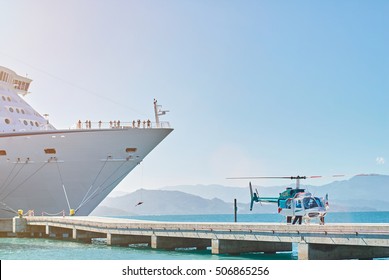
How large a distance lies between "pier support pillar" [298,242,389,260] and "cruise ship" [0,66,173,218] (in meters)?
16.8

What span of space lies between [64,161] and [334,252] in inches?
740

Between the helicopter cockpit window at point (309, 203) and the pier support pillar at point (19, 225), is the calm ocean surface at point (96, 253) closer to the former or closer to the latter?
the helicopter cockpit window at point (309, 203)

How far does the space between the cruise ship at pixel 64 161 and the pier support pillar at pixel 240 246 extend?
12.5m

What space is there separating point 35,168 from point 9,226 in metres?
4.71

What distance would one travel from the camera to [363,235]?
22.2 meters

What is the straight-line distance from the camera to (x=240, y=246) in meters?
27.8

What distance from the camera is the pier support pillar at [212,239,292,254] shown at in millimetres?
27547

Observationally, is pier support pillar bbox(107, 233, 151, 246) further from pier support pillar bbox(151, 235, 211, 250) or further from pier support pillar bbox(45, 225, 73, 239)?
pier support pillar bbox(45, 225, 73, 239)

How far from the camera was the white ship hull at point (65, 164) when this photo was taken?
3750 centimetres

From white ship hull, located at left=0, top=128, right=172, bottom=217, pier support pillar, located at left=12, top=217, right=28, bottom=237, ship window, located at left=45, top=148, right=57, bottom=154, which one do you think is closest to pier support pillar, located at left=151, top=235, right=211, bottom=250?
white ship hull, located at left=0, top=128, right=172, bottom=217

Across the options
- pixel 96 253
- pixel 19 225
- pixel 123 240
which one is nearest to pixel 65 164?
pixel 19 225

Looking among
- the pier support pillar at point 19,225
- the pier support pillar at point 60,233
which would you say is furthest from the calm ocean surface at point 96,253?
the pier support pillar at point 60,233

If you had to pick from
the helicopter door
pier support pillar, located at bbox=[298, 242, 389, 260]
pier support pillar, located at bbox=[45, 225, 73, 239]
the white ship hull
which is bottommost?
pier support pillar, located at bbox=[45, 225, 73, 239]
